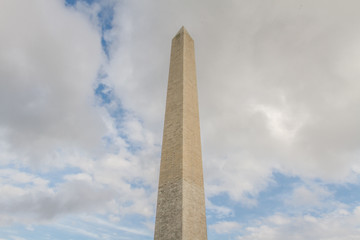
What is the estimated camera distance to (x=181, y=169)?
11.7m

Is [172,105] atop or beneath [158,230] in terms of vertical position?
atop

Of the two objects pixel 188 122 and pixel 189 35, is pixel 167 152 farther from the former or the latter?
pixel 189 35

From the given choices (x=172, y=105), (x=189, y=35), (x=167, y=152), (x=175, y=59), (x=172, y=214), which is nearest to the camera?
(x=172, y=214)

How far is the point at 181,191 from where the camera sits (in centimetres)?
1130

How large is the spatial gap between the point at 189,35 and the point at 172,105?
5.82 m

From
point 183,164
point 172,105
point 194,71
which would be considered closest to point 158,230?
point 183,164

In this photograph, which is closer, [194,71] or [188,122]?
[188,122]

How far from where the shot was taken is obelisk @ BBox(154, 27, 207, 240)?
36.1 feet

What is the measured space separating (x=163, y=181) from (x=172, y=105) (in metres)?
3.73

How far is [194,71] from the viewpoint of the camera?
16203mm

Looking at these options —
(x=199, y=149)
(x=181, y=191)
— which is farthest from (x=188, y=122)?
(x=181, y=191)

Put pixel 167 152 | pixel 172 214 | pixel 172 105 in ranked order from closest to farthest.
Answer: pixel 172 214, pixel 167 152, pixel 172 105

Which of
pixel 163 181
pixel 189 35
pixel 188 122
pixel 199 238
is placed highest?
pixel 189 35

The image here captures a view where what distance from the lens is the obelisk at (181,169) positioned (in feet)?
36.1
